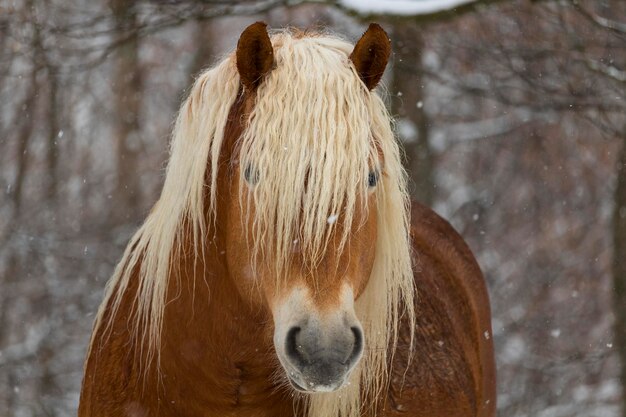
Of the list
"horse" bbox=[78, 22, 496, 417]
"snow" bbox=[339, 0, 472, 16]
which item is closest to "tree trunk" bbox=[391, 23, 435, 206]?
"snow" bbox=[339, 0, 472, 16]

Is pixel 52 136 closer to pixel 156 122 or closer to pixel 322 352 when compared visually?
pixel 156 122

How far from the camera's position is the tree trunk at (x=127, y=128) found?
6.64 meters

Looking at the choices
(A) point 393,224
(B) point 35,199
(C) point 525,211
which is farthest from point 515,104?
(A) point 393,224

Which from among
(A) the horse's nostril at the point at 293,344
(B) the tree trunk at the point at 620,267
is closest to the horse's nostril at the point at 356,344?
(A) the horse's nostril at the point at 293,344

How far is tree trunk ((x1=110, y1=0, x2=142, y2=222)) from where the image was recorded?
6.64 m

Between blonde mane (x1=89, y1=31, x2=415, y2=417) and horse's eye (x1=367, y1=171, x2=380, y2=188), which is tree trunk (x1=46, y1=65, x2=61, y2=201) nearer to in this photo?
blonde mane (x1=89, y1=31, x2=415, y2=417)

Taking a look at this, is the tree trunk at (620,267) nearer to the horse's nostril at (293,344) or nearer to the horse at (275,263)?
the horse at (275,263)

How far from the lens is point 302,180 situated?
2.29 m

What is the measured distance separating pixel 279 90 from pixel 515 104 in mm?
4577

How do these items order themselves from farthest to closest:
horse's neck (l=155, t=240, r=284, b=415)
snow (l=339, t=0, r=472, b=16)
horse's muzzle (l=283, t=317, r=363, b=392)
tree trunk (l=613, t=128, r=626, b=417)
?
tree trunk (l=613, t=128, r=626, b=417)
snow (l=339, t=0, r=472, b=16)
horse's neck (l=155, t=240, r=284, b=415)
horse's muzzle (l=283, t=317, r=363, b=392)

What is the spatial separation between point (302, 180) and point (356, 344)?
42 centimetres

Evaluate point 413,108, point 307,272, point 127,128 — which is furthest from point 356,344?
point 127,128

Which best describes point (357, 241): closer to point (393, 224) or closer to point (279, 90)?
point (393, 224)

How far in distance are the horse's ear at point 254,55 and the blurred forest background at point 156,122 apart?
379cm
